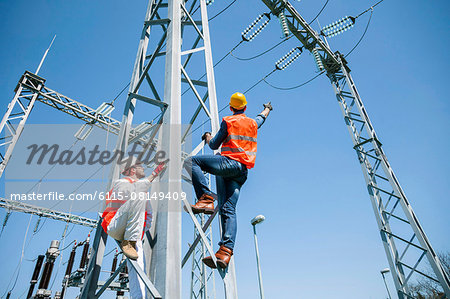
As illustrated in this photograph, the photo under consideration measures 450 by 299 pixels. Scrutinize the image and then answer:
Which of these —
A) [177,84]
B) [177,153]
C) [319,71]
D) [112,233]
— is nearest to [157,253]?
[112,233]

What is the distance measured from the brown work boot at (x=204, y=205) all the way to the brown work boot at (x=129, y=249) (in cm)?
60

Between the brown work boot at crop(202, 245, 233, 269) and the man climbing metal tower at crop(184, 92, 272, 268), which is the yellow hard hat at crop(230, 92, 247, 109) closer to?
the man climbing metal tower at crop(184, 92, 272, 268)

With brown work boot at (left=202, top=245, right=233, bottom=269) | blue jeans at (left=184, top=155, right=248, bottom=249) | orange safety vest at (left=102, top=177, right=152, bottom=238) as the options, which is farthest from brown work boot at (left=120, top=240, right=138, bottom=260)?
blue jeans at (left=184, top=155, right=248, bottom=249)

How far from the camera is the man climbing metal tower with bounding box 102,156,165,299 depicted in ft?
7.28

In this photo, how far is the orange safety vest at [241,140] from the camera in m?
2.55

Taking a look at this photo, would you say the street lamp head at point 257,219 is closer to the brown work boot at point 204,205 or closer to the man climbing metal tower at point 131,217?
the brown work boot at point 204,205

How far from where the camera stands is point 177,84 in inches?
101

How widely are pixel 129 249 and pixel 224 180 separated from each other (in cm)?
104

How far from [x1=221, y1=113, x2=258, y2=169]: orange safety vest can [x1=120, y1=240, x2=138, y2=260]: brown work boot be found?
117cm

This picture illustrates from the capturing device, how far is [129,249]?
2135mm

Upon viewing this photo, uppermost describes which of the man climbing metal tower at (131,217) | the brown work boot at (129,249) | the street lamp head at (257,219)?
the street lamp head at (257,219)

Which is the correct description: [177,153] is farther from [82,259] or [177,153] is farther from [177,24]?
[82,259]

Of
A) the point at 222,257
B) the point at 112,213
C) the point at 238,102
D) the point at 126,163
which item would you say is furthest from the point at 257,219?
the point at 112,213

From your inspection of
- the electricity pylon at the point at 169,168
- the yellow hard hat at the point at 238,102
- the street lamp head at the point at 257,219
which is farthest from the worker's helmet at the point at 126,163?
the street lamp head at the point at 257,219
